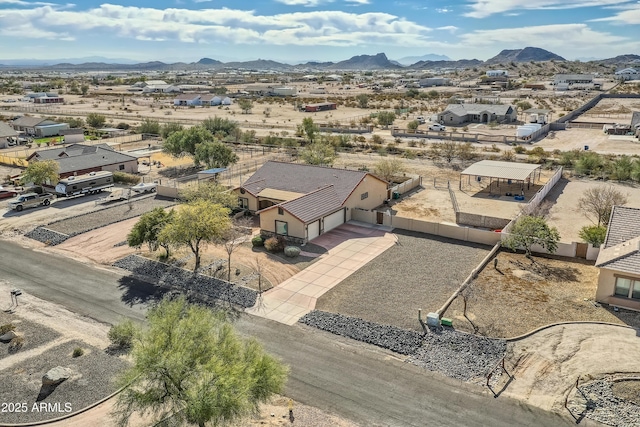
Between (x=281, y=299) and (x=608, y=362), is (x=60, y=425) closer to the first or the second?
(x=281, y=299)

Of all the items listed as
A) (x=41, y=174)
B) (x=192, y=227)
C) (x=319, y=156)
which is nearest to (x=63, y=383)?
(x=192, y=227)

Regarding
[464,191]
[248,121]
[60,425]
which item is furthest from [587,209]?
[248,121]

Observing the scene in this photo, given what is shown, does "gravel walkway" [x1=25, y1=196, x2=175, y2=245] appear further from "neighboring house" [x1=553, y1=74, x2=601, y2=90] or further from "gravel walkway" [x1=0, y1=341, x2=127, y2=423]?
"neighboring house" [x1=553, y1=74, x2=601, y2=90]

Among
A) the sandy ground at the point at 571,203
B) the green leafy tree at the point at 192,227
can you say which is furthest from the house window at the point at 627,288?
the green leafy tree at the point at 192,227

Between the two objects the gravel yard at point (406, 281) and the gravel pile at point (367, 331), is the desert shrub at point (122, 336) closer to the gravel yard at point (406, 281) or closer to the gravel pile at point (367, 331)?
the gravel pile at point (367, 331)

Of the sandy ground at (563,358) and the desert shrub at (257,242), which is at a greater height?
the desert shrub at (257,242)

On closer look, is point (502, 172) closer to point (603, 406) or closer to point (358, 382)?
point (603, 406)
